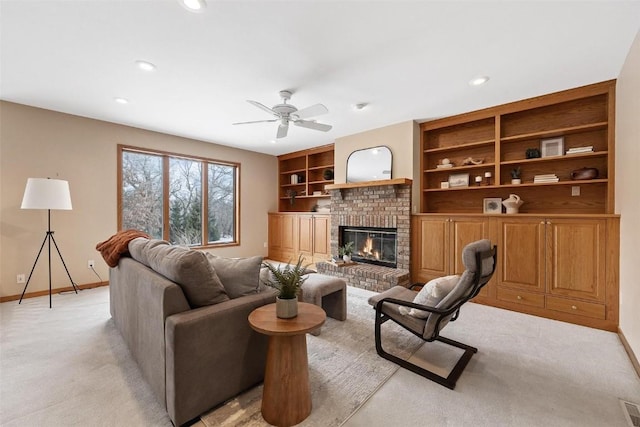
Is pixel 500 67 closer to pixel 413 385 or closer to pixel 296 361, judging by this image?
pixel 413 385

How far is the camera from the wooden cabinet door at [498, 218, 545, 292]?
3.07m

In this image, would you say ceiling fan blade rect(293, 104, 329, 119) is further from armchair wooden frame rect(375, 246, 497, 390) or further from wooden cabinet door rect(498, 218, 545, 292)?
wooden cabinet door rect(498, 218, 545, 292)

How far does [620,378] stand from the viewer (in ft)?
6.37

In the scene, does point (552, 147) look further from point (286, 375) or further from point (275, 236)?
point (275, 236)

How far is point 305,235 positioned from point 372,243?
1605 mm

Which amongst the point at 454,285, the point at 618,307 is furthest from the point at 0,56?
the point at 618,307

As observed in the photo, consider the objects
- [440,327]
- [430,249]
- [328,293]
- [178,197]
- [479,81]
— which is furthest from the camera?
[178,197]

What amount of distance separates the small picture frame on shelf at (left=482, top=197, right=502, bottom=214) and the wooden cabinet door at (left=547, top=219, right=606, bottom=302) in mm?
730

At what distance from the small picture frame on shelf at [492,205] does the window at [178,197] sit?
4645mm

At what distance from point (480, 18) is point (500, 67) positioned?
33.6 inches

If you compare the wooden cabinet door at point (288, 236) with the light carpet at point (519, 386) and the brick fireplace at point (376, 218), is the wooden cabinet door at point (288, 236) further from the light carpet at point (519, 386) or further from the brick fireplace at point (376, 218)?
the light carpet at point (519, 386)

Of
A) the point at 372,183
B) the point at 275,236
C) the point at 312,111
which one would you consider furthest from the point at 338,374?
the point at 275,236

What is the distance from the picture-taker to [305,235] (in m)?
5.69

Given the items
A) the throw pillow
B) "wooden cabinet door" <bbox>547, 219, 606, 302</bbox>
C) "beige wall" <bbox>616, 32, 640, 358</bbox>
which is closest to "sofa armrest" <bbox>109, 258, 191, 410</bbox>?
the throw pillow
